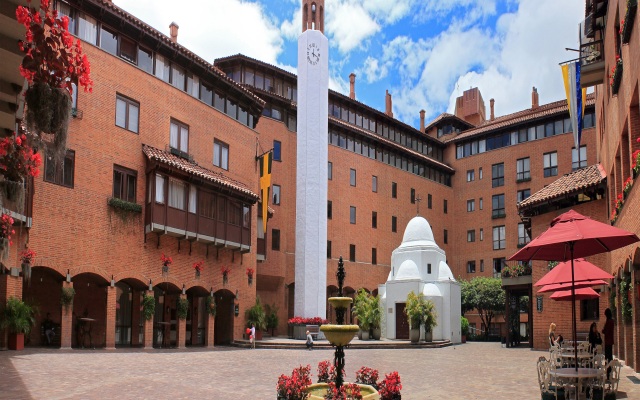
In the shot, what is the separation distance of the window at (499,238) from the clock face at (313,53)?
25.2 m

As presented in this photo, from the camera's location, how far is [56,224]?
2375 centimetres

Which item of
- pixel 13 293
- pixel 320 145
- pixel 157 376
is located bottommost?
pixel 157 376

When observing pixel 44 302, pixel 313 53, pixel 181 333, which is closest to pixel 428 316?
pixel 181 333

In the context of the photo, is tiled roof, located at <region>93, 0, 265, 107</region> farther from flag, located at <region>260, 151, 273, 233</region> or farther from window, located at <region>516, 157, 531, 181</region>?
window, located at <region>516, 157, 531, 181</region>

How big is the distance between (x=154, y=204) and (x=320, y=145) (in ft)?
54.6

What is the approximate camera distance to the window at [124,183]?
27062mm

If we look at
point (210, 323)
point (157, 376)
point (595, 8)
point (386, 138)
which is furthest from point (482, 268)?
point (157, 376)

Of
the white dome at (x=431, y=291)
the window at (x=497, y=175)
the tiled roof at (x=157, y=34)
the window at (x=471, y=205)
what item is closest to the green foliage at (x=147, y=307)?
the tiled roof at (x=157, y=34)

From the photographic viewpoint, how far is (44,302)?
88.3 ft

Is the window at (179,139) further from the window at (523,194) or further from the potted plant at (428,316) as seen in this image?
the window at (523,194)

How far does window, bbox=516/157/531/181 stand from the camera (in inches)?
2224

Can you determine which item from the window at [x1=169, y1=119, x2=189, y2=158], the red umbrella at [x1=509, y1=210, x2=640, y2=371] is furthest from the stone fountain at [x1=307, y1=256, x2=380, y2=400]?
the window at [x1=169, y1=119, x2=189, y2=158]

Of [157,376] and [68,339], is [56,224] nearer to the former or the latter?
[68,339]

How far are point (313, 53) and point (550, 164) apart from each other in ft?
78.2
